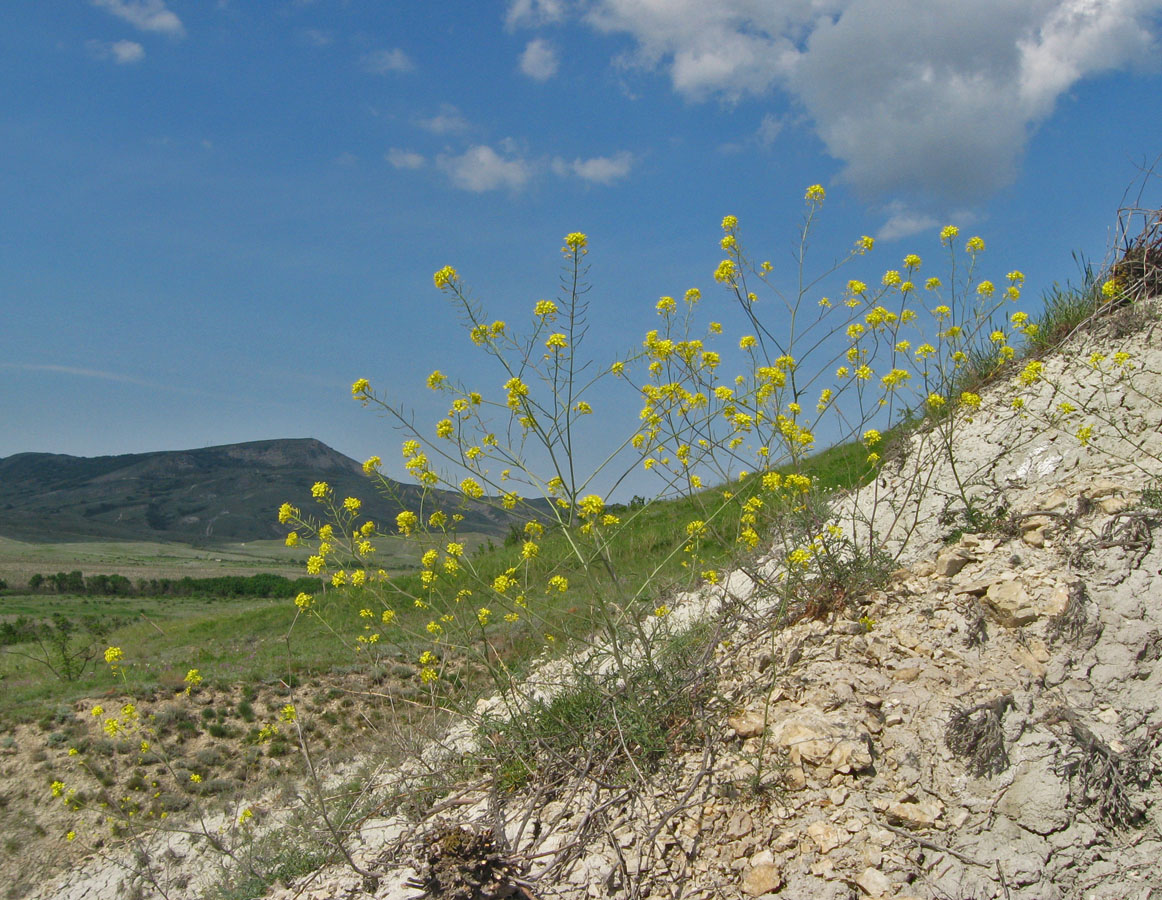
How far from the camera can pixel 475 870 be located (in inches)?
135

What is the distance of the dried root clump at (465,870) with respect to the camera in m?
3.37

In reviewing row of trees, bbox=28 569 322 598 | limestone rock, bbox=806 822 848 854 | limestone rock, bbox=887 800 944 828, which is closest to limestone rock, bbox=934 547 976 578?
limestone rock, bbox=887 800 944 828

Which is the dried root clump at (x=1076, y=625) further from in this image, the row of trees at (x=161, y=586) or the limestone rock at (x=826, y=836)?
the row of trees at (x=161, y=586)

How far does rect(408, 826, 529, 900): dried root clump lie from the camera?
3371 millimetres

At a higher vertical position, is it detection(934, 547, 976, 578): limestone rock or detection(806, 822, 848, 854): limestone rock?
detection(934, 547, 976, 578): limestone rock

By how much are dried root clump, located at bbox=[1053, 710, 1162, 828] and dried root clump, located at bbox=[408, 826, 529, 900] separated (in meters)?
2.61

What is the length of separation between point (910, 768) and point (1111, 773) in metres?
0.81

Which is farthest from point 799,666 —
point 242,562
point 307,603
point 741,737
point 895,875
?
point 242,562

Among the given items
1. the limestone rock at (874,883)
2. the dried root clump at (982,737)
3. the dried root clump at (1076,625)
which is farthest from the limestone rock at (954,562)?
the limestone rock at (874,883)

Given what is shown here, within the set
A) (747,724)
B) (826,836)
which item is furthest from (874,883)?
(747,724)

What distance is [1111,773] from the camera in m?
3.09

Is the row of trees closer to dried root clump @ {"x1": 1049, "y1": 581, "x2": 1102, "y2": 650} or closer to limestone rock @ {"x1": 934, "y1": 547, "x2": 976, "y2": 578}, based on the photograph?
limestone rock @ {"x1": 934, "y1": 547, "x2": 976, "y2": 578}

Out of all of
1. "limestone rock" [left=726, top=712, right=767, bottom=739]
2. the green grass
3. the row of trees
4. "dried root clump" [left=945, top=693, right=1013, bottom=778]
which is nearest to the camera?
"dried root clump" [left=945, top=693, right=1013, bottom=778]

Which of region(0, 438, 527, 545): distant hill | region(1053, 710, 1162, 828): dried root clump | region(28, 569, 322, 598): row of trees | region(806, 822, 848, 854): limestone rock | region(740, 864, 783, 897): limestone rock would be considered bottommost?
region(28, 569, 322, 598): row of trees
